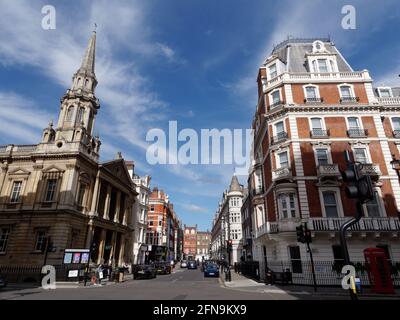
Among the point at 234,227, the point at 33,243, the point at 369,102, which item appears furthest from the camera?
the point at 234,227

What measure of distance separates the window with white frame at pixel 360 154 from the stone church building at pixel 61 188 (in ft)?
98.3

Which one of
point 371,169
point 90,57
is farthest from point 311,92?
point 90,57

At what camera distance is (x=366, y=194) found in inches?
156

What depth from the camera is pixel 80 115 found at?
36.8 metres

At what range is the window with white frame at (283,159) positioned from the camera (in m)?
24.0

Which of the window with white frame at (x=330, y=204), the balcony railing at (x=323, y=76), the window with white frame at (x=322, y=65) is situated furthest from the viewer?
the window with white frame at (x=322, y=65)

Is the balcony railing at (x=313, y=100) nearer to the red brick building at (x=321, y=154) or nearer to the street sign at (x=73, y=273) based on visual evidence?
the red brick building at (x=321, y=154)

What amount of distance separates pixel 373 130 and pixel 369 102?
114 inches

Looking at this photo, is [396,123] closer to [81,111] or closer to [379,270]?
[379,270]

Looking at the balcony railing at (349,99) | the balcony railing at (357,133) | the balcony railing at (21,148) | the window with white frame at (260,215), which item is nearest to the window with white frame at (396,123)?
the balcony railing at (357,133)
